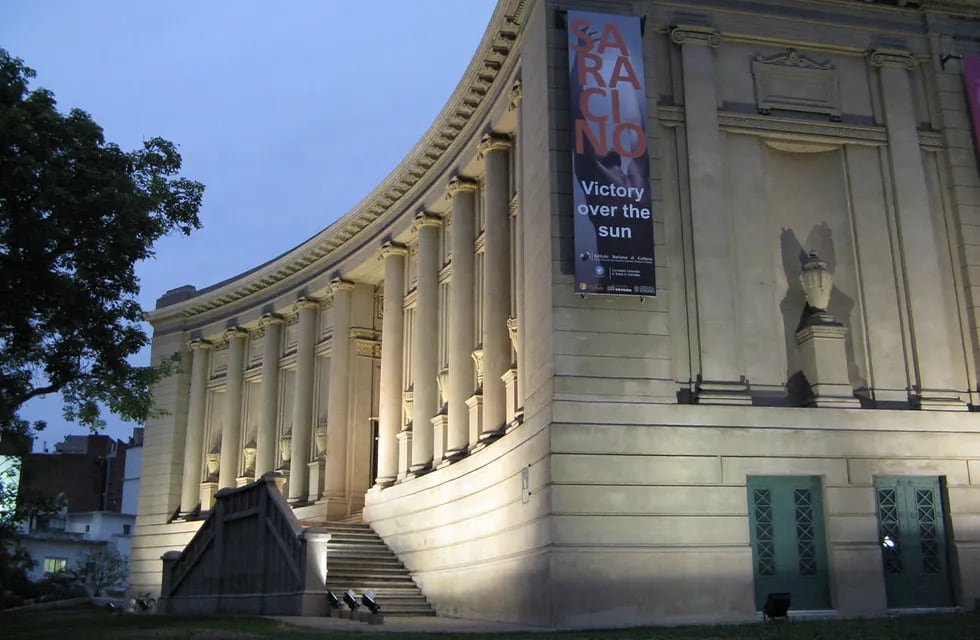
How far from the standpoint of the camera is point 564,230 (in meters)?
20.0

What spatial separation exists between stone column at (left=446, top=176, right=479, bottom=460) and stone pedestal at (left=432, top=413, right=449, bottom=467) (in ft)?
1.70

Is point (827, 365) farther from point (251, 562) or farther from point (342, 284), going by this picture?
point (342, 284)

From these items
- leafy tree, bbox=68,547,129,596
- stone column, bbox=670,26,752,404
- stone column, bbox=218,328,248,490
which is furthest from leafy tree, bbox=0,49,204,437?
leafy tree, bbox=68,547,129,596

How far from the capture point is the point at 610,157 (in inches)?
792

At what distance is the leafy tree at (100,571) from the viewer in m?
61.0

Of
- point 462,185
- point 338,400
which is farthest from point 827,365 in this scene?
point 338,400

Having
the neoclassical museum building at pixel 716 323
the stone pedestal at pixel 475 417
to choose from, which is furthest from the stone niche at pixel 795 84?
the stone pedestal at pixel 475 417

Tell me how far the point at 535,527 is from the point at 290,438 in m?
21.4

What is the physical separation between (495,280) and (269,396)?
17363mm

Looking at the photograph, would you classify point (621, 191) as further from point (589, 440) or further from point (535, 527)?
point (535, 527)

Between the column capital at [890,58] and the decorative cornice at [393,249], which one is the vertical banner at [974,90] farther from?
the decorative cornice at [393,249]

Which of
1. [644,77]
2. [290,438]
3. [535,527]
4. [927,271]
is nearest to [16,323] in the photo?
[535,527]

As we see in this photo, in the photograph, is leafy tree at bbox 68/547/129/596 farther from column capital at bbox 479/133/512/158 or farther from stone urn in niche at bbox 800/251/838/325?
stone urn in niche at bbox 800/251/838/325

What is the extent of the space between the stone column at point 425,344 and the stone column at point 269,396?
34.3ft
